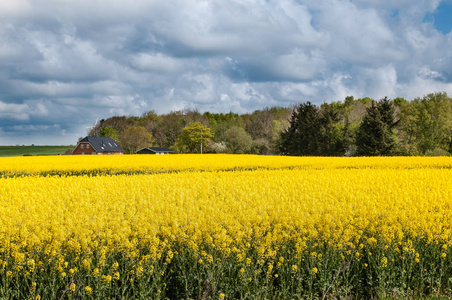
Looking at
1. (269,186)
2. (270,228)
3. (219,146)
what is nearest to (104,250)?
(270,228)

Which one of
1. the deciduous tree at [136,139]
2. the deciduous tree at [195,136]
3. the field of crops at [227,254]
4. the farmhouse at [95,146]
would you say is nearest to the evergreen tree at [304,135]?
the deciduous tree at [195,136]

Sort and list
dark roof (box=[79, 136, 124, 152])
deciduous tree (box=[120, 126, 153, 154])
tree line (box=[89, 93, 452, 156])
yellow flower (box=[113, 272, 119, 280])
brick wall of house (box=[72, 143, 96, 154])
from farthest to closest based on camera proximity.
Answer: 1. deciduous tree (box=[120, 126, 153, 154])
2. dark roof (box=[79, 136, 124, 152])
3. brick wall of house (box=[72, 143, 96, 154])
4. tree line (box=[89, 93, 452, 156])
5. yellow flower (box=[113, 272, 119, 280])

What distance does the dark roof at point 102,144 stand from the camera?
86688 mm

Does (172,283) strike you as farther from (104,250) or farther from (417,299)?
(417,299)

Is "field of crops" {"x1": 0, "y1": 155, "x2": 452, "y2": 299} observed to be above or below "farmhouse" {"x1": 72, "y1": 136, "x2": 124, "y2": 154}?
below

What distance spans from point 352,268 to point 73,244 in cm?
541

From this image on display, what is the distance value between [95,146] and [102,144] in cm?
251

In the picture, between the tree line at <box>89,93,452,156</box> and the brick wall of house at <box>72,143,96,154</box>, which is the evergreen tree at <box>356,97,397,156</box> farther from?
the brick wall of house at <box>72,143,96,154</box>

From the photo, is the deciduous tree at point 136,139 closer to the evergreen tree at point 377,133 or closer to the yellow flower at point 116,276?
the evergreen tree at point 377,133

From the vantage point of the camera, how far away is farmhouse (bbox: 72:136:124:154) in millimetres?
86094

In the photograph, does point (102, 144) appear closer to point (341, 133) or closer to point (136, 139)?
point (136, 139)

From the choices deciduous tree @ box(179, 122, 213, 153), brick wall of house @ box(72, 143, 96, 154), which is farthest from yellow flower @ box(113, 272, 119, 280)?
brick wall of house @ box(72, 143, 96, 154)

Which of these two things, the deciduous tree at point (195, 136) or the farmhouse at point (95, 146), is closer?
the deciduous tree at point (195, 136)

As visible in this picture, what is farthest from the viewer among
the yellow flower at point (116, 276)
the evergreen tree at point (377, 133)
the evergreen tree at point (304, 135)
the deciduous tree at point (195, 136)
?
the deciduous tree at point (195, 136)
